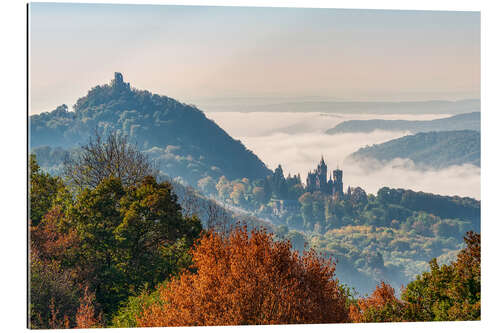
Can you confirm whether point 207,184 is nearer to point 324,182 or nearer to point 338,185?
point 324,182

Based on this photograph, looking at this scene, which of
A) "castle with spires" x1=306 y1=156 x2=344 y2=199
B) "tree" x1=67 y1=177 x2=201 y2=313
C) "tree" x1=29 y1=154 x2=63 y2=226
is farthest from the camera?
"castle with spires" x1=306 y1=156 x2=344 y2=199

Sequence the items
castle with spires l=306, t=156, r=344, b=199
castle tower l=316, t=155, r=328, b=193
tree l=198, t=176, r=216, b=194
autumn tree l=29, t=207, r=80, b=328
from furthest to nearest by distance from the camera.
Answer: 1. tree l=198, t=176, r=216, b=194
2. castle with spires l=306, t=156, r=344, b=199
3. castle tower l=316, t=155, r=328, b=193
4. autumn tree l=29, t=207, r=80, b=328

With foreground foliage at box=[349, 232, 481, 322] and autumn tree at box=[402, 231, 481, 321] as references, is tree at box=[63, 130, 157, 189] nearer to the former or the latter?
foreground foliage at box=[349, 232, 481, 322]

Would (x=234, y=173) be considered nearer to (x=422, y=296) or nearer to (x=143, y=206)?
(x=143, y=206)

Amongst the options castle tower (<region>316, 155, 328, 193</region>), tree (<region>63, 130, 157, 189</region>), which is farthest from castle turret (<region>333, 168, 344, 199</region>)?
tree (<region>63, 130, 157, 189</region>)

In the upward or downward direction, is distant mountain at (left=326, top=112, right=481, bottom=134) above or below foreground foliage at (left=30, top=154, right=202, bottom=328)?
above

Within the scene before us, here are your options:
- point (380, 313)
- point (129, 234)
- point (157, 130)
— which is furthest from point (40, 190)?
point (380, 313)

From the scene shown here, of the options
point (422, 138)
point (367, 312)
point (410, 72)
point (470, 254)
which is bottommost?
point (367, 312)
